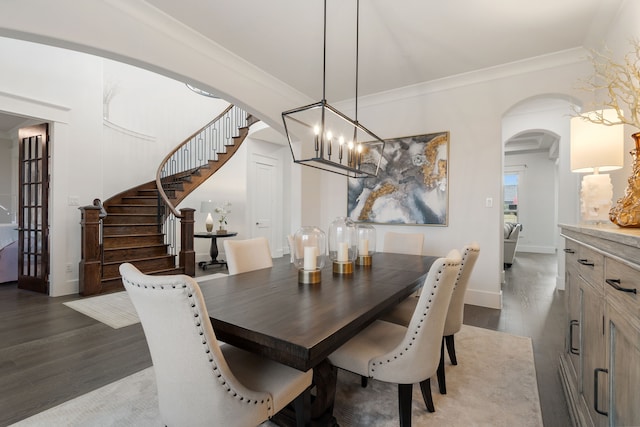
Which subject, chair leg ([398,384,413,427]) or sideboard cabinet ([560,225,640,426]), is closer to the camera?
sideboard cabinet ([560,225,640,426])

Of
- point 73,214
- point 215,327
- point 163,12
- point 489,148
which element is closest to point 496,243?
point 489,148

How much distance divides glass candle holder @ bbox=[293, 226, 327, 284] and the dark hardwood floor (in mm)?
1435

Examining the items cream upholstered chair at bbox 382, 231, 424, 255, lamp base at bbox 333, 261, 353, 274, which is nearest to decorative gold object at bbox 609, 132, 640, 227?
lamp base at bbox 333, 261, 353, 274

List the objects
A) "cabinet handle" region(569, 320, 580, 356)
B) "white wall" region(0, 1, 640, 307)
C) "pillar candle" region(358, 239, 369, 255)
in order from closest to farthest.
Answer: "cabinet handle" region(569, 320, 580, 356), "pillar candle" region(358, 239, 369, 255), "white wall" region(0, 1, 640, 307)

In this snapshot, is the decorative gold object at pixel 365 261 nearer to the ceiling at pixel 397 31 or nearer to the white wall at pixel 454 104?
the white wall at pixel 454 104

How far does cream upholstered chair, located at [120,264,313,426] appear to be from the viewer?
3.05ft

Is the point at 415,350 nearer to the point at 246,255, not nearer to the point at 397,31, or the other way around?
the point at 246,255

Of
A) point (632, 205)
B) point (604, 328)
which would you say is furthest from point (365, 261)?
point (632, 205)

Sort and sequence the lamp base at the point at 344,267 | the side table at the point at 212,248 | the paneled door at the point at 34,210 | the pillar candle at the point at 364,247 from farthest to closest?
the side table at the point at 212,248
the paneled door at the point at 34,210
the pillar candle at the point at 364,247
the lamp base at the point at 344,267

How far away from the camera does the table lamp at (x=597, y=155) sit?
5.61 feet

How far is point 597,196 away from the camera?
1.83m

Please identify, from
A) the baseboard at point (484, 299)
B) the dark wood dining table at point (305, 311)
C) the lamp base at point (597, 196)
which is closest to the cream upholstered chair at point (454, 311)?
the dark wood dining table at point (305, 311)

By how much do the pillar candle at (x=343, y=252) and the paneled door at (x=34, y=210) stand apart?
4316mm

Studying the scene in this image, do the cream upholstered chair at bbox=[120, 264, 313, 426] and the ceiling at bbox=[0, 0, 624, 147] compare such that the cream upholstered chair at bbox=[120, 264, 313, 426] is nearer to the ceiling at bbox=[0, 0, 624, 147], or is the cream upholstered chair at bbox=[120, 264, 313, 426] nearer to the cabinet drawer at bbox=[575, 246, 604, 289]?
the cabinet drawer at bbox=[575, 246, 604, 289]
